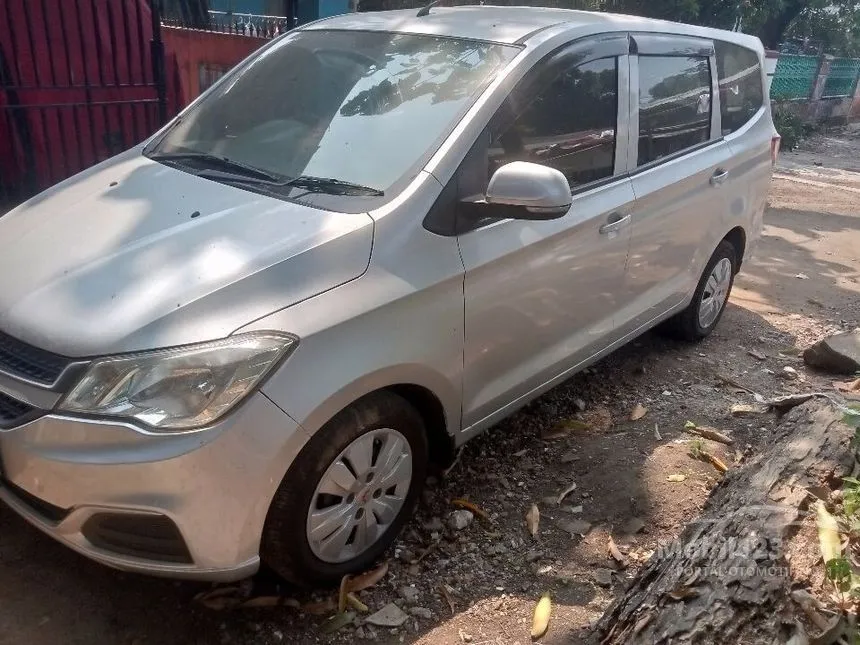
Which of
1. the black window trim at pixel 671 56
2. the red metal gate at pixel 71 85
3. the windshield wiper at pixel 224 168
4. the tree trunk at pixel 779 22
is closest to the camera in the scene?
the windshield wiper at pixel 224 168

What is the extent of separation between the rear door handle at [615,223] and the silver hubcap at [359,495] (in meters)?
1.38

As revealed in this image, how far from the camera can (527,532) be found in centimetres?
294

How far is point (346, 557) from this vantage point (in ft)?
8.26

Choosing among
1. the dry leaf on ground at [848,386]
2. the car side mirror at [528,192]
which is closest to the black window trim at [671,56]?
the car side mirror at [528,192]

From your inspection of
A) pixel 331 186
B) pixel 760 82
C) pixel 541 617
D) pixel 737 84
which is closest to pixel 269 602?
pixel 541 617

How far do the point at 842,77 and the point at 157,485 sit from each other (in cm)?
1971

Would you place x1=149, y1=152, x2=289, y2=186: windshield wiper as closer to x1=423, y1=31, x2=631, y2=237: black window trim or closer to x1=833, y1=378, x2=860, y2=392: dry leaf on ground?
x1=423, y1=31, x2=631, y2=237: black window trim

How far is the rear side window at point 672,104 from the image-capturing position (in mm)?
3564

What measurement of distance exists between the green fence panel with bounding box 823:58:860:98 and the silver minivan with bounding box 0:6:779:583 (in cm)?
1597

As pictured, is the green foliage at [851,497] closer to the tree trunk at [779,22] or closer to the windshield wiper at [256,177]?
the windshield wiper at [256,177]

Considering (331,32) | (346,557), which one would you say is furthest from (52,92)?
(346,557)

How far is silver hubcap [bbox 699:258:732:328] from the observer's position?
4594mm

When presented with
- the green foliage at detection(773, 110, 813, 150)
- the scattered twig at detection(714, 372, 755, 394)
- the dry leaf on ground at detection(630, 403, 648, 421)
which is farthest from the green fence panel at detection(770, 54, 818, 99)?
the dry leaf on ground at detection(630, 403, 648, 421)

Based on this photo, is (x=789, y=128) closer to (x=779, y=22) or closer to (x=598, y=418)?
(x=779, y=22)
